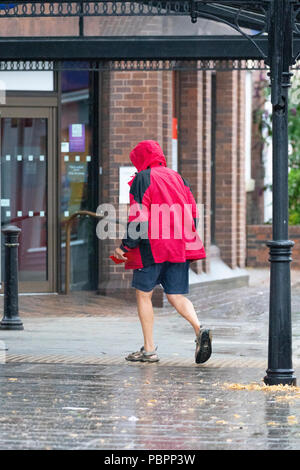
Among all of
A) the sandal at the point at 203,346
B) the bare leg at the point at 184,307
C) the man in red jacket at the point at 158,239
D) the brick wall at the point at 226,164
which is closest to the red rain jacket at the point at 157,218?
the man in red jacket at the point at 158,239

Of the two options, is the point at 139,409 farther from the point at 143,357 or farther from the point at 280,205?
the point at 143,357

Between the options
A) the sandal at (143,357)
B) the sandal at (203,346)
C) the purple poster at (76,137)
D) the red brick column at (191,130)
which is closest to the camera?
the sandal at (203,346)

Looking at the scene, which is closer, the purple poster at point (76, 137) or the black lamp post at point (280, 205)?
the black lamp post at point (280, 205)

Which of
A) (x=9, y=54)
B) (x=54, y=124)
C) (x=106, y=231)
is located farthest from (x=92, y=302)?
(x=9, y=54)

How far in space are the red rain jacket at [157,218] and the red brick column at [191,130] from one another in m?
7.23

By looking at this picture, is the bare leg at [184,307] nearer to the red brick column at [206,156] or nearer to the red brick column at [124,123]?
the red brick column at [124,123]

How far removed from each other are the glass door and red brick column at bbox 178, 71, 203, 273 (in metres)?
2.36

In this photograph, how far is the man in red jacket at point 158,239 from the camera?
9.54m

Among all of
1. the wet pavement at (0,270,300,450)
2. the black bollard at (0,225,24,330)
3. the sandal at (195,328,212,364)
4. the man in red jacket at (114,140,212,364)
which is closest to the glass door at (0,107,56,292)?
the wet pavement at (0,270,300,450)

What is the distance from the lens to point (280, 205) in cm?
842

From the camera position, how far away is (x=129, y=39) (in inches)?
467

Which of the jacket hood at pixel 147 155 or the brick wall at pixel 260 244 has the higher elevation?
the jacket hood at pixel 147 155

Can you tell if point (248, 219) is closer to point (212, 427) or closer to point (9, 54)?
point (9, 54)

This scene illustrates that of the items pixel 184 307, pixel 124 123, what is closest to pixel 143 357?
pixel 184 307
